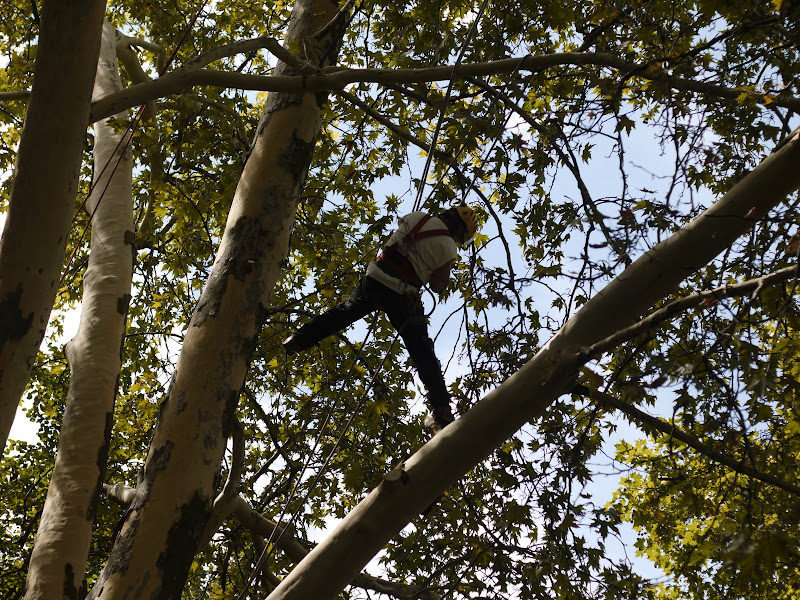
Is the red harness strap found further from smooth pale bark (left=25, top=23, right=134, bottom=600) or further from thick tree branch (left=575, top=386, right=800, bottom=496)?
thick tree branch (left=575, top=386, right=800, bottom=496)

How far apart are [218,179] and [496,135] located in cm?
409

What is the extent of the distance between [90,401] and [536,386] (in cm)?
251

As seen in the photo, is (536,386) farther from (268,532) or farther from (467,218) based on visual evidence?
(268,532)

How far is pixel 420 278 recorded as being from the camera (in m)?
4.42

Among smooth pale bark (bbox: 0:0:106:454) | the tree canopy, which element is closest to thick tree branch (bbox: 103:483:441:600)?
the tree canopy

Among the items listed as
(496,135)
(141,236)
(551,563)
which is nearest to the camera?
(551,563)

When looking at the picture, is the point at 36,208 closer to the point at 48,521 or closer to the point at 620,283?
the point at 620,283

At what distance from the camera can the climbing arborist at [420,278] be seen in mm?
4234

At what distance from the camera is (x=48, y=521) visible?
3.28m

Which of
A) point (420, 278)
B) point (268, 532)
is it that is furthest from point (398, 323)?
point (268, 532)

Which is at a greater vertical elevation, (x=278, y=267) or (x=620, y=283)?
(x=278, y=267)

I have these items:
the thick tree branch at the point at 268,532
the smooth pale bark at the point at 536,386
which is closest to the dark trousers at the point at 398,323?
the thick tree branch at the point at 268,532

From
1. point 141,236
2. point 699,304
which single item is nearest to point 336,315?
point 699,304

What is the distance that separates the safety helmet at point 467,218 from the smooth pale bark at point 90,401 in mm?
1951
